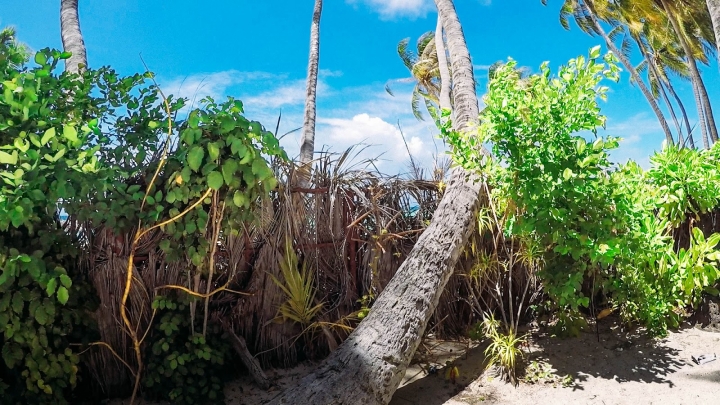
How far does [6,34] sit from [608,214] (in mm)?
18971

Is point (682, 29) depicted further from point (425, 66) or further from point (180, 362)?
point (180, 362)

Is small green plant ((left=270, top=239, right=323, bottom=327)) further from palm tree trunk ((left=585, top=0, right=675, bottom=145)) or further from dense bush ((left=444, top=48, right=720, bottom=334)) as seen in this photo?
palm tree trunk ((left=585, top=0, right=675, bottom=145))

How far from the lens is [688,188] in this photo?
5.05m

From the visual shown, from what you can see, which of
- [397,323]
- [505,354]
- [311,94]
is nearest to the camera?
[397,323]

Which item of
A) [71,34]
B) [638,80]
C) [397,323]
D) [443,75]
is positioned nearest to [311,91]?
[443,75]

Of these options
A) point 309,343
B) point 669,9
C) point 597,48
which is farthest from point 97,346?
point 669,9

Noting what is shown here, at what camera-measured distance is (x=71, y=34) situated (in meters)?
6.24

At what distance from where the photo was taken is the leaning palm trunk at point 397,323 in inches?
150

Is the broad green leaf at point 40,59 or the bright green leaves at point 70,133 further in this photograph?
the broad green leaf at point 40,59

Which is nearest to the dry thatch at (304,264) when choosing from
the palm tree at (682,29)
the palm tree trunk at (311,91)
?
the palm tree trunk at (311,91)

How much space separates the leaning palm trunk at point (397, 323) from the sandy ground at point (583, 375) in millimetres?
269

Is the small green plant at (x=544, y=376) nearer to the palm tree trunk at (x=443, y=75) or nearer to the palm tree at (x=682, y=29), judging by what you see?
the palm tree trunk at (x=443, y=75)

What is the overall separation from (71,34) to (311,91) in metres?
6.17

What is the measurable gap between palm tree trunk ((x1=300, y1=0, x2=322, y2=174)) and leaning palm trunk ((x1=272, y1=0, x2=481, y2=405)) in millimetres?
Result: 6526
